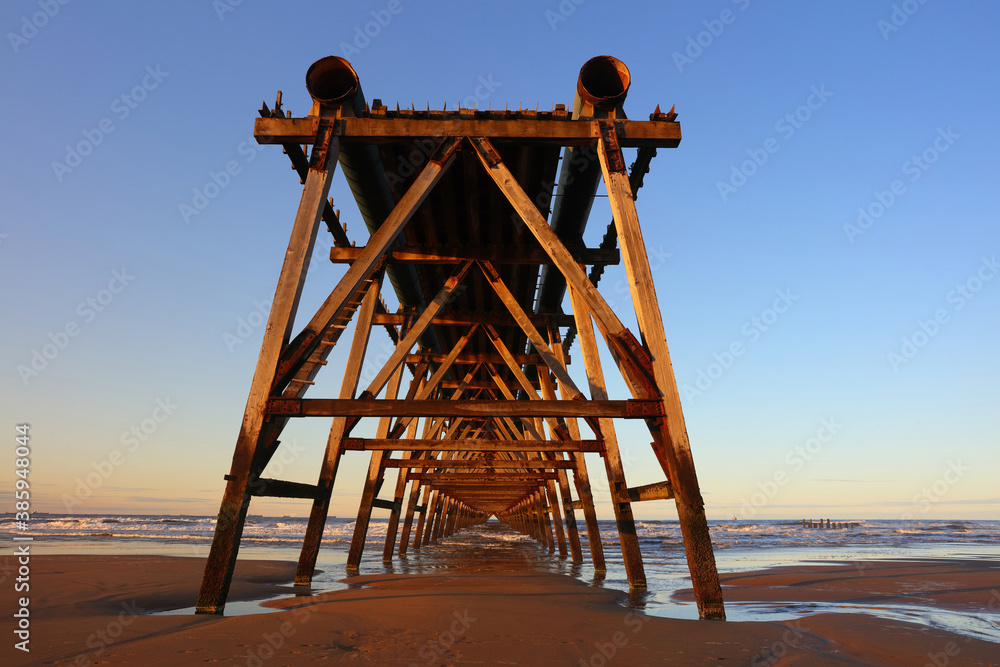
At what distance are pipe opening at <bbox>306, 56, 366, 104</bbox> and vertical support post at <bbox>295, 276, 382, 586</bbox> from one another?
2.85 meters

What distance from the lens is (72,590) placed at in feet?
19.0

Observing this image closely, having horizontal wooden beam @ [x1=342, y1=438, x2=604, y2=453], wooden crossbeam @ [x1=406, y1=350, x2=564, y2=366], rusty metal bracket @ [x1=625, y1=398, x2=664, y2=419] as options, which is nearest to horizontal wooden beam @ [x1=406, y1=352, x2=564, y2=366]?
wooden crossbeam @ [x1=406, y1=350, x2=564, y2=366]

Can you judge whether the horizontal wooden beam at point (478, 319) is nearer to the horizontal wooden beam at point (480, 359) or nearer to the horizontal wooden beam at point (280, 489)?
the horizontal wooden beam at point (480, 359)

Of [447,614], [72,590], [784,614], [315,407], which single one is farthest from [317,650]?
[72,590]

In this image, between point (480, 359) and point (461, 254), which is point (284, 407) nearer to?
point (461, 254)

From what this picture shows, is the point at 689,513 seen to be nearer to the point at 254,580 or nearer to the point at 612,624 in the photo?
the point at 612,624

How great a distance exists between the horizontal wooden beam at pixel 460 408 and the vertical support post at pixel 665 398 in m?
0.16

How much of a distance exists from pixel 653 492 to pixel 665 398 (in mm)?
808

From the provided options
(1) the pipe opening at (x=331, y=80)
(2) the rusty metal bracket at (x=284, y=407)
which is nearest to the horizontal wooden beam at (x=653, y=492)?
(2) the rusty metal bracket at (x=284, y=407)

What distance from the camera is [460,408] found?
4609 millimetres

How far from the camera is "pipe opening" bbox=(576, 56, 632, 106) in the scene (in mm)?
5035

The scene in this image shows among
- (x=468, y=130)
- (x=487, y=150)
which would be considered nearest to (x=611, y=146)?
(x=487, y=150)

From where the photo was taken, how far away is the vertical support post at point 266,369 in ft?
13.4

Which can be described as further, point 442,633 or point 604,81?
point 604,81
